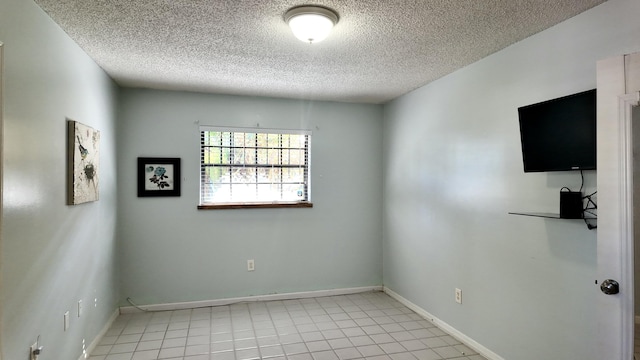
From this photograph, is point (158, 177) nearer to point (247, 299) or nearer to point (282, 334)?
point (247, 299)

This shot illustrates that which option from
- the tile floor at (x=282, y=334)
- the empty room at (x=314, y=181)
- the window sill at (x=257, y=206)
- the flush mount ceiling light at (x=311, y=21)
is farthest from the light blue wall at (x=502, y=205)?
the flush mount ceiling light at (x=311, y=21)

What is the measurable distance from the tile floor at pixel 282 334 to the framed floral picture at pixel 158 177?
126 centimetres

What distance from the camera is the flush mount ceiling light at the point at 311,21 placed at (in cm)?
210

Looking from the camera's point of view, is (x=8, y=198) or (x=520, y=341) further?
(x=520, y=341)

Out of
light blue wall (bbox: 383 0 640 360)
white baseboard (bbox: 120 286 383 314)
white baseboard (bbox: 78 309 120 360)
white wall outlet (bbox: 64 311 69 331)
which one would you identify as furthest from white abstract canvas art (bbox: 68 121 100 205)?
light blue wall (bbox: 383 0 640 360)

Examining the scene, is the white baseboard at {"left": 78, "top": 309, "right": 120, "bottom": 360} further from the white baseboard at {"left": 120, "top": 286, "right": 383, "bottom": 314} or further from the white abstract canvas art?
the white abstract canvas art

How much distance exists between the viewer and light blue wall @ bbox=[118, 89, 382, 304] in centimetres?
390

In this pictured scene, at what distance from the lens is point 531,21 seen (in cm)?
228

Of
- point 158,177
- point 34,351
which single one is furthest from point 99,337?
point 158,177

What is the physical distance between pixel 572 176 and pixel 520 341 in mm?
1202

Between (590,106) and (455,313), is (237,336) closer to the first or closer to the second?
(455,313)

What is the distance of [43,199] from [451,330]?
127 inches

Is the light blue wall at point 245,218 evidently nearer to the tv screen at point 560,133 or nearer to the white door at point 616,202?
the tv screen at point 560,133

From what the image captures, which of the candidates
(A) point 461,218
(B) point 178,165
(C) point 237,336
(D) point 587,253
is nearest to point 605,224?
(D) point 587,253
